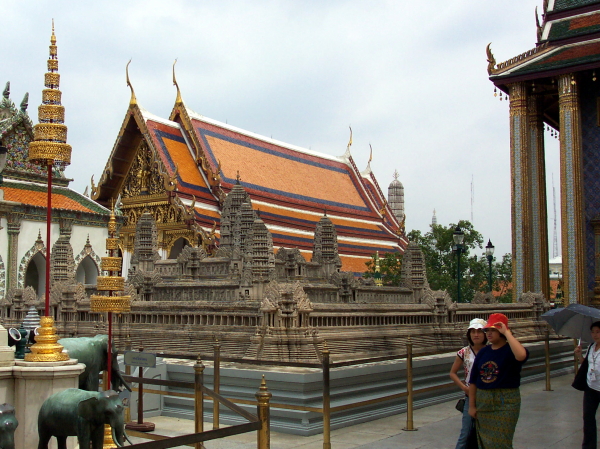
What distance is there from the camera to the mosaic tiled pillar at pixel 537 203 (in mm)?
21734

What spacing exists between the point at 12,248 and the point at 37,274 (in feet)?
10.9

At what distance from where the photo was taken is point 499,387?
207 inches

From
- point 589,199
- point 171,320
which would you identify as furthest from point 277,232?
point 171,320

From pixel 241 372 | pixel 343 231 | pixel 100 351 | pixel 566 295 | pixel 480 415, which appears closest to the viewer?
pixel 480 415

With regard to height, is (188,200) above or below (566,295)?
above

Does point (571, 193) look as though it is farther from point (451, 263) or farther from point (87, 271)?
point (87, 271)

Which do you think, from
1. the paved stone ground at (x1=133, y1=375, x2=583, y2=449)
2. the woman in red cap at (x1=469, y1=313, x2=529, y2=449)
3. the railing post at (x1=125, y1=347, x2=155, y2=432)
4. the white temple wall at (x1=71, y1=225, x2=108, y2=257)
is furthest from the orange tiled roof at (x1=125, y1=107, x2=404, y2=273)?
the woman in red cap at (x1=469, y1=313, x2=529, y2=449)

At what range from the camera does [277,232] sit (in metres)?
31.0

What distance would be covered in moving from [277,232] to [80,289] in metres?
15.6

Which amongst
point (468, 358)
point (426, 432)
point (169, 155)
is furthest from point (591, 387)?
point (169, 155)

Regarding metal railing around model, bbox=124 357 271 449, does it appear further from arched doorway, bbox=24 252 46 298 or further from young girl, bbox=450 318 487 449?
arched doorway, bbox=24 252 46 298

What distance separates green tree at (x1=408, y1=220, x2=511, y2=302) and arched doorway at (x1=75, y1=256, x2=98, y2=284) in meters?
12.1

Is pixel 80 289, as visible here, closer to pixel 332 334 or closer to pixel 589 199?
pixel 332 334

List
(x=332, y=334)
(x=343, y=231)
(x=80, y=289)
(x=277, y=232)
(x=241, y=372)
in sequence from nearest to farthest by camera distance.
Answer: (x=241, y=372) → (x=332, y=334) → (x=80, y=289) → (x=277, y=232) → (x=343, y=231)
